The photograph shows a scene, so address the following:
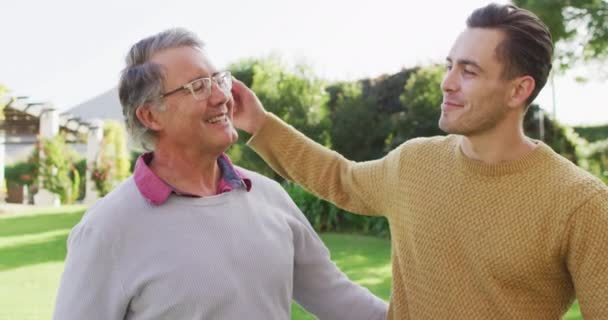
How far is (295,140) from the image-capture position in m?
1.98

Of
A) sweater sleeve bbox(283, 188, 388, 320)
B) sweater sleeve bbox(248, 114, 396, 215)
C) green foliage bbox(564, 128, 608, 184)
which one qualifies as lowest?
green foliage bbox(564, 128, 608, 184)

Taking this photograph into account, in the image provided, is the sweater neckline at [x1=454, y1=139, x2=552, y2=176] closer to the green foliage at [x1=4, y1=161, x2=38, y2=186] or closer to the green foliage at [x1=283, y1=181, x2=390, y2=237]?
the green foliage at [x1=283, y1=181, x2=390, y2=237]

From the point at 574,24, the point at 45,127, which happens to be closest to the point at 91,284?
the point at 574,24

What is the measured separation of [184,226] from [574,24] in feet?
23.5

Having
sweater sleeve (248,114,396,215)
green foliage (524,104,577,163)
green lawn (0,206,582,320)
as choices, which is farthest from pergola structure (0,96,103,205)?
sweater sleeve (248,114,396,215)

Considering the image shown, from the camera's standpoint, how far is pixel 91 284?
1429 millimetres

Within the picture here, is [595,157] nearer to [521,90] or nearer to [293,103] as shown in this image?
[293,103]

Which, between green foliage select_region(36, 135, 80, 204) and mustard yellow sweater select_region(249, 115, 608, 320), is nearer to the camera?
mustard yellow sweater select_region(249, 115, 608, 320)

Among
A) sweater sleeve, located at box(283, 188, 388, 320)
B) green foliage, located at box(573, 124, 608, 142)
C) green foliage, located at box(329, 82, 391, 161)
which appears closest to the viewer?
sweater sleeve, located at box(283, 188, 388, 320)

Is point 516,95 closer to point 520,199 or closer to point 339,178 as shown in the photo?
point 520,199

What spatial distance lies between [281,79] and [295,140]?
1339 centimetres

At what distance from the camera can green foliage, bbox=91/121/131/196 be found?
18453mm

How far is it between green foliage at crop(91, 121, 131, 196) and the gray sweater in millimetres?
17083

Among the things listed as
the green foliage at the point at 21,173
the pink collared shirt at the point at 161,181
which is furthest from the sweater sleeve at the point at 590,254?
the green foliage at the point at 21,173
